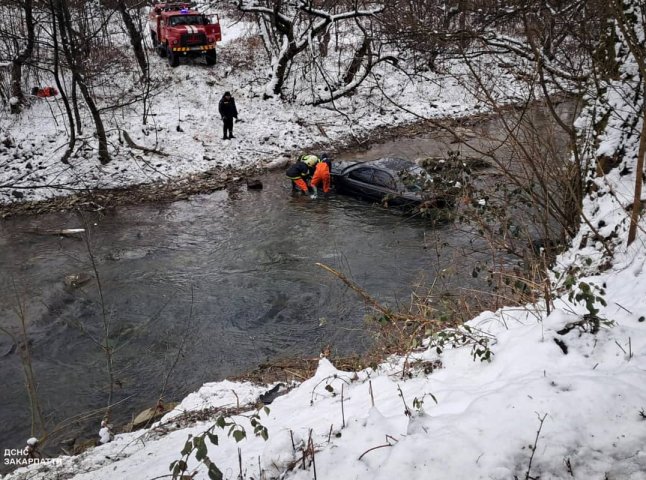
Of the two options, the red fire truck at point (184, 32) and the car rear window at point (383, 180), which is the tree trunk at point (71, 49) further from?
the car rear window at point (383, 180)

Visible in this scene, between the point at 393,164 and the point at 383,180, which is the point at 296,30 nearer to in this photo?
the point at 393,164

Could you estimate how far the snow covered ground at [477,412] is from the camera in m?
2.87

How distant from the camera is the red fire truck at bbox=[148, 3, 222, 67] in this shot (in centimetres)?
2078

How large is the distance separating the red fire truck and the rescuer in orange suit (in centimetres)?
1002

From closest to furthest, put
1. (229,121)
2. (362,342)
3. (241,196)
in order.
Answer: (362,342) → (241,196) → (229,121)

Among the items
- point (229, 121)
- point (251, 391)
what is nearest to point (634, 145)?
point (251, 391)

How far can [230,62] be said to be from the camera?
937 inches

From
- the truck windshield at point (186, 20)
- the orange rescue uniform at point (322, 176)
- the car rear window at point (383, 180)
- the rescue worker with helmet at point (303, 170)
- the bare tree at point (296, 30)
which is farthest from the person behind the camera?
the truck windshield at point (186, 20)

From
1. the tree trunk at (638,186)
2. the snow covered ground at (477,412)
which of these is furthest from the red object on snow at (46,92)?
the tree trunk at (638,186)

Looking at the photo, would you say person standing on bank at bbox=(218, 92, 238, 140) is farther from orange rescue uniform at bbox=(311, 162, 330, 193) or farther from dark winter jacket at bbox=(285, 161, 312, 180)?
orange rescue uniform at bbox=(311, 162, 330, 193)

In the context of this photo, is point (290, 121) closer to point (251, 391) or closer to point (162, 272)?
point (162, 272)

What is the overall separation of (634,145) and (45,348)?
30.9 feet

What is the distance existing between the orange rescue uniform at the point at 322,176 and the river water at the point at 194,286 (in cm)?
46

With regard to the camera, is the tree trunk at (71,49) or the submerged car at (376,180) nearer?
the submerged car at (376,180)
